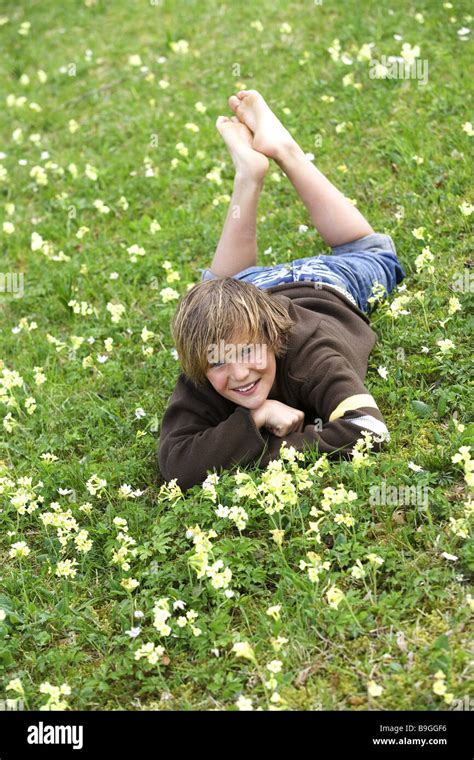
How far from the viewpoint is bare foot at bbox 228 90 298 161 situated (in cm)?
555

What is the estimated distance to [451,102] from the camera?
6.96 m

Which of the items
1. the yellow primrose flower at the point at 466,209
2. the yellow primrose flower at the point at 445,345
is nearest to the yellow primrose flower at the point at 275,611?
the yellow primrose flower at the point at 445,345

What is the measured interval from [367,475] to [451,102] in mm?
4017

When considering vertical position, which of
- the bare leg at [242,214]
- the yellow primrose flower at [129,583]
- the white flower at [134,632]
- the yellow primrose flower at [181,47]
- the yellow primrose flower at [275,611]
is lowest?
the white flower at [134,632]

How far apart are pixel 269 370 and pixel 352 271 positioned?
3.73 feet

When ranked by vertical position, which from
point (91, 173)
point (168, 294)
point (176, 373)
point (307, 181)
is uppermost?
point (91, 173)

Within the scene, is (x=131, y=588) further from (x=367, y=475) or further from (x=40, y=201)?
(x=40, y=201)

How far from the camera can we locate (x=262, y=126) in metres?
5.62

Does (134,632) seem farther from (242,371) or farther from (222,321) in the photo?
(222,321)


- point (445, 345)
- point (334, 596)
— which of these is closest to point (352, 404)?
point (445, 345)

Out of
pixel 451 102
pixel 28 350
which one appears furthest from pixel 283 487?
pixel 451 102

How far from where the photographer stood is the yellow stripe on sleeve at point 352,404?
425 cm

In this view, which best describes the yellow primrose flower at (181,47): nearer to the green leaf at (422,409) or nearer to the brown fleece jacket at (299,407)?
the brown fleece jacket at (299,407)

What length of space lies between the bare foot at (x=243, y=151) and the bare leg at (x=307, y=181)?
53mm
